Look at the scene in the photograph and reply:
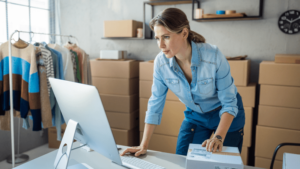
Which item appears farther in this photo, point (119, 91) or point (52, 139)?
point (52, 139)

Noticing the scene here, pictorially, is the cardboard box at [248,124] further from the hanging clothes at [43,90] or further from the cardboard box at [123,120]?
the hanging clothes at [43,90]

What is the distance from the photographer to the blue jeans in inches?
58.8

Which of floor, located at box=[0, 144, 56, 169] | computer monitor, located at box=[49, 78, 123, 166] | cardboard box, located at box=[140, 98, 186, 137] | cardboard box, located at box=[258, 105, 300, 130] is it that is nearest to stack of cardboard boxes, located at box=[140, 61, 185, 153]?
cardboard box, located at box=[140, 98, 186, 137]

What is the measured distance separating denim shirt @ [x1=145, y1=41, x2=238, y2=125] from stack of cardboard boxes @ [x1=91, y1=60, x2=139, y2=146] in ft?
4.63

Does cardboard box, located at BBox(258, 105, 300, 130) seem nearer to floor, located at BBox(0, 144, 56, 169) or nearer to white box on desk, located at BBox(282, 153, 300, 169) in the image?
white box on desk, located at BBox(282, 153, 300, 169)

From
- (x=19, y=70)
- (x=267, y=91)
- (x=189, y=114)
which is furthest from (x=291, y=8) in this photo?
(x=19, y=70)

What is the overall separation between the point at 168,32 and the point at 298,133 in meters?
1.74

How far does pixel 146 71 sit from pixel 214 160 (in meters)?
1.87

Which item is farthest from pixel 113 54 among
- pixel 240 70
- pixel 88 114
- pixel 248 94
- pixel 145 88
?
pixel 88 114

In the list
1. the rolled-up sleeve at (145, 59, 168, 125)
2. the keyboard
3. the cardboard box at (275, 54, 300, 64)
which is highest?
the cardboard box at (275, 54, 300, 64)

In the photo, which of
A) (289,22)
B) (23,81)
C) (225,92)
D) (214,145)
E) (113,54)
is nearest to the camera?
(214,145)

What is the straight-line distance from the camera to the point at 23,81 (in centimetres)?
218

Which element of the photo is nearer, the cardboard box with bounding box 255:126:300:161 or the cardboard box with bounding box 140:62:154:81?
the cardboard box with bounding box 255:126:300:161

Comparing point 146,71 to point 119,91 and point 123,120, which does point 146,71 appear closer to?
point 119,91
